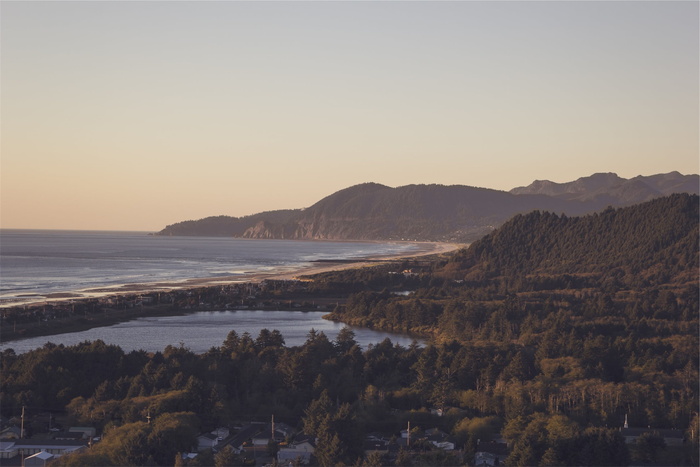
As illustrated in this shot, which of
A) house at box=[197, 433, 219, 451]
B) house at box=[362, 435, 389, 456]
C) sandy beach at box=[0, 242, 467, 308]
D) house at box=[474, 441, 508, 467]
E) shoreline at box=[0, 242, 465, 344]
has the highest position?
sandy beach at box=[0, 242, 467, 308]

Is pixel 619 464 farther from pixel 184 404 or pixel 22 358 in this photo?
pixel 22 358

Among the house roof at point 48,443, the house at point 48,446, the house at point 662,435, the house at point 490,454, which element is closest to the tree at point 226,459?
the house at point 48,446

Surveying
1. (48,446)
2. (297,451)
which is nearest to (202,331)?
(48,446)

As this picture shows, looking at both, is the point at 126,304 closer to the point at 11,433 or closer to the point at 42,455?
the point at 11,433

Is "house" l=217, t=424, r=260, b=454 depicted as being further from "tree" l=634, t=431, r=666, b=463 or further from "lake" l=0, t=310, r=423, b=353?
"lake" l=0, t=310, r=423, b=353

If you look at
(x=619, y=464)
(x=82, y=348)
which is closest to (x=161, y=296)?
(x=82, y=348)

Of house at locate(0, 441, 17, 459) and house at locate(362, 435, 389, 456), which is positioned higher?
house at locate(0, 441, 17, 459)

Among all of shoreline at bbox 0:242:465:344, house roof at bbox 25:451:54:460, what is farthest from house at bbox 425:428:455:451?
shoreline at bbox 0:242:465:344
